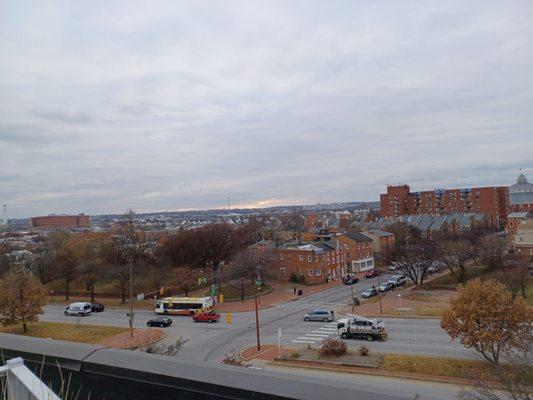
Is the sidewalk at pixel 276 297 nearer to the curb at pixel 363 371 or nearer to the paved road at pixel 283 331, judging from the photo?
the paved road at pixel 283 331

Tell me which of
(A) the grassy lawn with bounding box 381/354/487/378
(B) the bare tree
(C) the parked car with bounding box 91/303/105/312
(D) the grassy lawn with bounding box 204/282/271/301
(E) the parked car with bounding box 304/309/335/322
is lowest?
(C) the parked car with bounding box 91/303/105/312

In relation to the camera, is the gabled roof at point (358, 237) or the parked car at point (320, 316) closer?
the parked car at point (320, 316)

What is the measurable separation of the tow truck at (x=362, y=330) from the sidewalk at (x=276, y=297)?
41.1 feet

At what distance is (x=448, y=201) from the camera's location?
10900cm

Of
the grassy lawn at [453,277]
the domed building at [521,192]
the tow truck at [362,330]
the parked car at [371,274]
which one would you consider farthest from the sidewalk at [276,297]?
the domed building at [521,192]

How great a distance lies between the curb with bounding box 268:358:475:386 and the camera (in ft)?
60.1

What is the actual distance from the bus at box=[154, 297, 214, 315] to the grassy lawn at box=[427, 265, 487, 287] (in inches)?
924

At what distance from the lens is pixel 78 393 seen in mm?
3043

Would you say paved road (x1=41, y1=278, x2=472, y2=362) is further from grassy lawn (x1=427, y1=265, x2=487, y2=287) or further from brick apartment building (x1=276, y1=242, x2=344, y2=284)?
grassy lawn (x1=427, y1=265, x2=487, y2=287)

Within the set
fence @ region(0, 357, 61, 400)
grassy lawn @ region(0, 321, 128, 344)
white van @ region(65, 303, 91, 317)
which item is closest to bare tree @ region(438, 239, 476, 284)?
grassy lawn @ region(0, 321, 128, 344)

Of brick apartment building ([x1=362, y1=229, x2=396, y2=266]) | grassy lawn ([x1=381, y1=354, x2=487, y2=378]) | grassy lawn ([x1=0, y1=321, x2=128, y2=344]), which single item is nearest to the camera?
grassy lawn ([x1=381, y1=354, x2=487, y2=378])

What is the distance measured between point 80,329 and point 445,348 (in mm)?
23943

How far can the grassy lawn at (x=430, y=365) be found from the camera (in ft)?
61.8

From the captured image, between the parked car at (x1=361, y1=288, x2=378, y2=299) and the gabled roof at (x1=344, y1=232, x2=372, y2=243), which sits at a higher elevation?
the gabled roof at (x1=344, y1=232, x2=372, y2=243)
